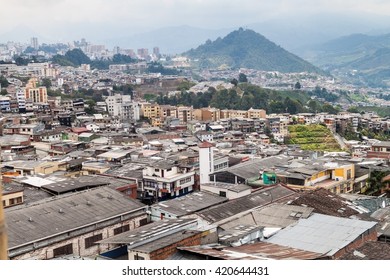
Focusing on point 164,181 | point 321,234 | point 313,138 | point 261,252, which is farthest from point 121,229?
point 313,138

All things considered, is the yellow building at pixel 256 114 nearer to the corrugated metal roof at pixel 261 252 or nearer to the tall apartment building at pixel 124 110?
the tall apartment building at pixel 124 110

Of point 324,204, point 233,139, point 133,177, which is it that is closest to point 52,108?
point 233,139

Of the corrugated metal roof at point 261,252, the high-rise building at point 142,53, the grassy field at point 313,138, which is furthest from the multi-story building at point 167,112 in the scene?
the high-rise building at point 142,53

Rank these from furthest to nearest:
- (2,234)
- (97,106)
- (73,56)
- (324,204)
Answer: (73,56)
(97,106)
(324,204)
(2,234)

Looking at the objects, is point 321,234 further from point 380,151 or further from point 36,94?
point 36,94

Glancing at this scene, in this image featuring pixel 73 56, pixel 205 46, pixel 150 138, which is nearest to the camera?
pixel 150 138

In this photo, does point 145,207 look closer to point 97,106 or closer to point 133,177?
point 133,177

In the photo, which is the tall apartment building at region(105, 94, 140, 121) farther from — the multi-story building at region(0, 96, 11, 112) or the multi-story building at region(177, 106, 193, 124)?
the multi-story building at region(0, 96, 11, 112)
